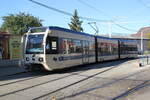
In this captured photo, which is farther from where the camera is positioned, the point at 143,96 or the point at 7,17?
the point at 7,17

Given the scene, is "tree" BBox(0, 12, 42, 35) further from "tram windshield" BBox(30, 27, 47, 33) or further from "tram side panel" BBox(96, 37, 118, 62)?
"tram windshield" BBox(30, 27, 47, 33)

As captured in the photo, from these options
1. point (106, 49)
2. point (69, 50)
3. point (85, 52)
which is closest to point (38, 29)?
point (69, 50)

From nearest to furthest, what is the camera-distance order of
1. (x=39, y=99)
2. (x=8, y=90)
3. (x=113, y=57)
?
(x=39, y=99), (x=8, y=90), (x=113, y=57)

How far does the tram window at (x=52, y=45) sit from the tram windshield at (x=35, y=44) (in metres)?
0.38

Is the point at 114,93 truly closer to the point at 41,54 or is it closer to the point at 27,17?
the point at 41,54

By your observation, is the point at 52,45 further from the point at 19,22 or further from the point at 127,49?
the point at 19,22

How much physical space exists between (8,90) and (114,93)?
13.8ft

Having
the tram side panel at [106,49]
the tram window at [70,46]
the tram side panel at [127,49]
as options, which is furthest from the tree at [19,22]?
the tram window at [70,46]

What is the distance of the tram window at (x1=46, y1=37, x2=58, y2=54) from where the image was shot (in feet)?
41.5

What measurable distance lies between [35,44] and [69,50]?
271 centimetres

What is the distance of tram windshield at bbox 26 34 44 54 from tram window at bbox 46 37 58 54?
1.26 feet

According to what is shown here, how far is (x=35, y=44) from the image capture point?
13047mm

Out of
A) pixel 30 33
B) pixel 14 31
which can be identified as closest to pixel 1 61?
pixel 30 33

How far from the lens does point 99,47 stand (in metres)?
21.3
